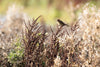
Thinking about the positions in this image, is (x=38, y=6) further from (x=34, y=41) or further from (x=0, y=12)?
(x=34, y=41)

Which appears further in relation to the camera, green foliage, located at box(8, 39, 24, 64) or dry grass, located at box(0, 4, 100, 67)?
green foliage, located at box(8, 39, 24, 64)

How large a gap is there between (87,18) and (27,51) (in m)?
1.24

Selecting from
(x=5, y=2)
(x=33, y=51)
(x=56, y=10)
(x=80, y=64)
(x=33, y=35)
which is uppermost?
(x=5, y=2)

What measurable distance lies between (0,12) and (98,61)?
12441 mm

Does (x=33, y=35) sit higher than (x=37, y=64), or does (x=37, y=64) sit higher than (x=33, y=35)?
(x=33, y=35)

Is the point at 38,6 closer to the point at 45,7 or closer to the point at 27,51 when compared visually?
the point at 45,7

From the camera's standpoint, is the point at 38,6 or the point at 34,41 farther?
the point at 38,6

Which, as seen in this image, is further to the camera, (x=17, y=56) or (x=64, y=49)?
(x=17, y=56)

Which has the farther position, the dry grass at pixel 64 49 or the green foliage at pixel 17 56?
the green foliage at pixel 17 56

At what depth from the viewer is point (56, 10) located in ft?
44.2

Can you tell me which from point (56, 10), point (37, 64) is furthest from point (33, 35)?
point (56, 10)

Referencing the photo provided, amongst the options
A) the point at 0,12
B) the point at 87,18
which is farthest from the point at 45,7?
the point at 87,18

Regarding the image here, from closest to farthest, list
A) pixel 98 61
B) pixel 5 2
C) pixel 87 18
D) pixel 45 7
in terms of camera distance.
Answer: pixel 98 61, pixel 87 18, pixel 45 7, pixel 5 2

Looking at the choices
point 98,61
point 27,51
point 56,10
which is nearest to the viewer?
point 98,61
